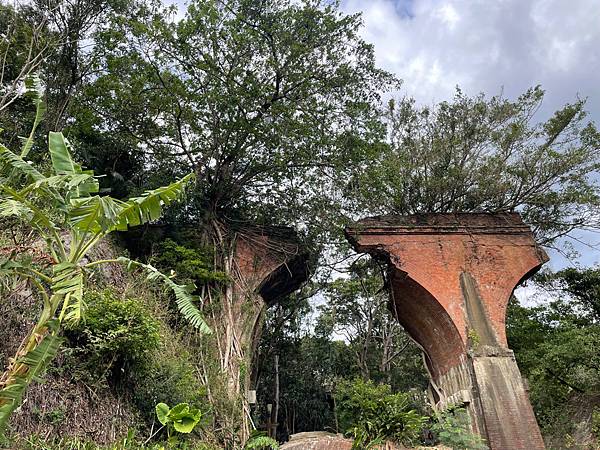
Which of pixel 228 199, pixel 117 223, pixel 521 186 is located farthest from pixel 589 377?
pixel 117 223

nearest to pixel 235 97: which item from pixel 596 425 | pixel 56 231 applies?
pixel 56 231

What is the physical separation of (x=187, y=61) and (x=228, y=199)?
3357 millimetres

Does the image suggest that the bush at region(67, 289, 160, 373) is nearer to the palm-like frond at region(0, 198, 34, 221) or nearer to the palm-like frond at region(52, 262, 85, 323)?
the palm-like frond at region(52, 262, 85, 323)

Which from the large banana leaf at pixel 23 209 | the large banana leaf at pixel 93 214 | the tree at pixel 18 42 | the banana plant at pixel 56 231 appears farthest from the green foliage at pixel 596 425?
the tree at pixel 18 42

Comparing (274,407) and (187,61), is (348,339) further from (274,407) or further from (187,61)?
(187,61)

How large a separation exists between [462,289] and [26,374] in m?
9.64

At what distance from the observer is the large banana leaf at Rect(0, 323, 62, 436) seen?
134 inches

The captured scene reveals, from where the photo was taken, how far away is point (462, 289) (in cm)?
1134

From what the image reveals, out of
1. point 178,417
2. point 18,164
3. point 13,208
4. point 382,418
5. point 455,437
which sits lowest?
point 455,437

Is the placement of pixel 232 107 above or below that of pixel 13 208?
above

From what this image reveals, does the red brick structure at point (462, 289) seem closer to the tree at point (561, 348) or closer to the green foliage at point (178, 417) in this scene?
the tree at point (561, 348)

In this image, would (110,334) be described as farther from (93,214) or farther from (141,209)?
(93,214)

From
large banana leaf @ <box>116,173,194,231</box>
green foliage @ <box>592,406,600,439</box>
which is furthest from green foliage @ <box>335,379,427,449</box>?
large banana leaf @ <box>116,173,194,231</box>

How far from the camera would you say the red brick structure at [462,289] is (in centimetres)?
1021
